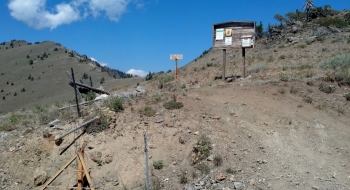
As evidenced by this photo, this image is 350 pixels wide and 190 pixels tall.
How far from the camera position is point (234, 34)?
13961 mm

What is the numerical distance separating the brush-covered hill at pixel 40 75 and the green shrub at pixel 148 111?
29.2 metres

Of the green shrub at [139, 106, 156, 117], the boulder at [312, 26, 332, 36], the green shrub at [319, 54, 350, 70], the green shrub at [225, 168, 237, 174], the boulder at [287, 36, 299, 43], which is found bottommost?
the green shrub at [225, 168, 237, 174]

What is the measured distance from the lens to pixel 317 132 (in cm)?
876

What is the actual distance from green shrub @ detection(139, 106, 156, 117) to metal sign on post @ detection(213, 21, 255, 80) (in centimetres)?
516

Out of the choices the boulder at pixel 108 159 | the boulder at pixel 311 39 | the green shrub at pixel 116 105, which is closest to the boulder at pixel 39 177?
the boulder at pixel 108 159

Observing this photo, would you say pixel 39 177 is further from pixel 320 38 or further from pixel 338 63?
pixel 320 38

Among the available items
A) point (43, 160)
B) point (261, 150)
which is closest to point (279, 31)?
point (261, 150)

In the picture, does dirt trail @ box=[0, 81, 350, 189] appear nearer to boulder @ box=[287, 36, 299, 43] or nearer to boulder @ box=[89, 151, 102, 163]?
boulder @ box=[89, 151, 102, 163]

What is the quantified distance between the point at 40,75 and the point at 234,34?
50102 mm

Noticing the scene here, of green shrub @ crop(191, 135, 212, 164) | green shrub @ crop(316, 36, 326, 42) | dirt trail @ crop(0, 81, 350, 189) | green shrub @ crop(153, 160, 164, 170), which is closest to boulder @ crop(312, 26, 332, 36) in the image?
green shrub @ crop(316, 36, 326, 42)

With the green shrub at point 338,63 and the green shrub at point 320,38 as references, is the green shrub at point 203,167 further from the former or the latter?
the green shrub at point 320,38

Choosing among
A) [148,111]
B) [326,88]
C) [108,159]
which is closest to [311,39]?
[326,88]

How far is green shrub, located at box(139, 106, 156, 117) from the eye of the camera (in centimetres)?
965

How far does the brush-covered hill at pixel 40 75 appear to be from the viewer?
45656 mm
